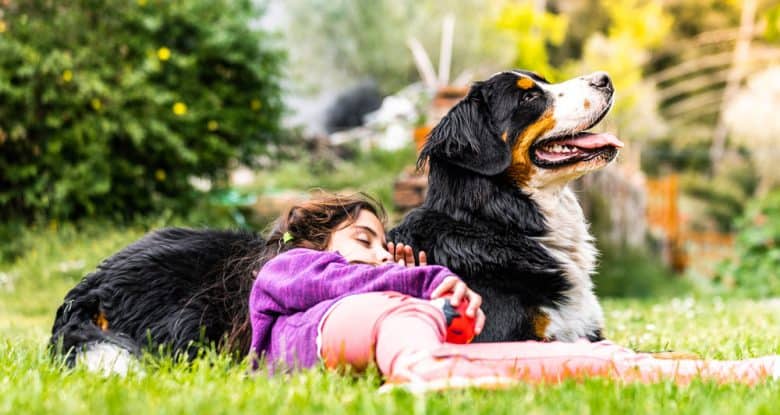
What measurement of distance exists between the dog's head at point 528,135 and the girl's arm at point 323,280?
2.56ft

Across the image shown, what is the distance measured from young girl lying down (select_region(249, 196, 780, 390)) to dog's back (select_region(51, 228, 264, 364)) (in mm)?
464

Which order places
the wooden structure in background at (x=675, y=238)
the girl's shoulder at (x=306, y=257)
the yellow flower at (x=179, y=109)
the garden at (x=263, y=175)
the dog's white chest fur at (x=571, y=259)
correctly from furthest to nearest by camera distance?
1. the wooden structure in background at (x=675, y=238)
2. the yellow flower at (x=179, y=109)
3. the dog's white chest fur at (x=571, y=259)
4. the girl's shoulder at (x=306, y=257)
5. the garden at (x=263, y=175)

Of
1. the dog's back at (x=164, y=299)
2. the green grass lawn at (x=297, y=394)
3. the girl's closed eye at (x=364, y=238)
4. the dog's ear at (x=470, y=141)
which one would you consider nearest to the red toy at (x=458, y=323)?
the green grass lawn at (x=297, y=394)

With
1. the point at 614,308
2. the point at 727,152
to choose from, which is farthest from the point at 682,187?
the point at 614,308

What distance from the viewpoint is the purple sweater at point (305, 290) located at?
288 cm

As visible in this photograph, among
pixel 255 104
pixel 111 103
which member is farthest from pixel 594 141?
pixel 255 104

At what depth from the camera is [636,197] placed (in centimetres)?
1755

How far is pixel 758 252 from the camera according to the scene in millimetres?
10484

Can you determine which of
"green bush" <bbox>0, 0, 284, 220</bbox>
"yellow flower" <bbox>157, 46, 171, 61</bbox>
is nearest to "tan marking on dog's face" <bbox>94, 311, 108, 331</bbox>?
"green bush" <bbox>0, 0, 284, 220</bbox>

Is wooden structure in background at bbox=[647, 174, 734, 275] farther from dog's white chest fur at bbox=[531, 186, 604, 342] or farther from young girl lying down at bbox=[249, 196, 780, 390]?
young girl lying down at bbox=[249, 196, 780, 390]

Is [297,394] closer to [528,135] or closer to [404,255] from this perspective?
[404,255]

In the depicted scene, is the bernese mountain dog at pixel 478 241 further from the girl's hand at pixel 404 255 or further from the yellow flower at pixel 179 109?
the yellow flower at pixel 179 109

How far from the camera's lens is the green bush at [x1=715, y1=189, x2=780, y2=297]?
400 inches

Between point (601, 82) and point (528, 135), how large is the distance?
1.41ft
